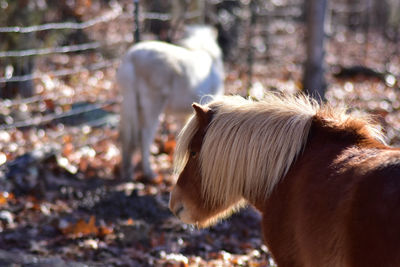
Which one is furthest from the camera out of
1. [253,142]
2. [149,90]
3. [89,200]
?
[149,90]

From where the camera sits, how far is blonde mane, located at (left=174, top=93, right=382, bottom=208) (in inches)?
111

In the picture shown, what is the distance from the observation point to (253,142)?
9.55 ft

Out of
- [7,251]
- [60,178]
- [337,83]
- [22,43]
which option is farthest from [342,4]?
[7,251]

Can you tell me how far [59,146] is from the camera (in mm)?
6500

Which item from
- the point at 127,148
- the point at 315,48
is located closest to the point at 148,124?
the point at 127,148

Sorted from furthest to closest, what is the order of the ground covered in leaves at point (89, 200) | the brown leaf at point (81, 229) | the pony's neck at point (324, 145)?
1. the brown leaf at point (81, 229)
2. the ground covered in leaves at point (89, 200)
3. the pony's neck at point (324, 145)

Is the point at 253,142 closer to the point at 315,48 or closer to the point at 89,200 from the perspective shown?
the point at 89,200

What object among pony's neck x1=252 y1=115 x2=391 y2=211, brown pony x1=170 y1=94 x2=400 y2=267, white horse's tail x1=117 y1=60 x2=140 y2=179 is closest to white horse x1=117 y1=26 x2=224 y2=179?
white horse's tail x1=117 y1=60 x2=140 y2=179

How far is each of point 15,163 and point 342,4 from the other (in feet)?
59.4

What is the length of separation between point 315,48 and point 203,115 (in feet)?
22.8

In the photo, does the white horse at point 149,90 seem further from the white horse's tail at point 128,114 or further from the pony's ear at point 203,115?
the pony's ear at point 203,115

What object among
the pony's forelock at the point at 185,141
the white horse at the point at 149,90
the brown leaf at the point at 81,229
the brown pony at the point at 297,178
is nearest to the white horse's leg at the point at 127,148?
the white horse at the point at 149,90

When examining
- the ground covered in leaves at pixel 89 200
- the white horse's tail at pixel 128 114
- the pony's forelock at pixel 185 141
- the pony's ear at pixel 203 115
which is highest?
the pony's ear at pixel 203 115

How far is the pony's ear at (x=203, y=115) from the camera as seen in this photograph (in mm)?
3047
